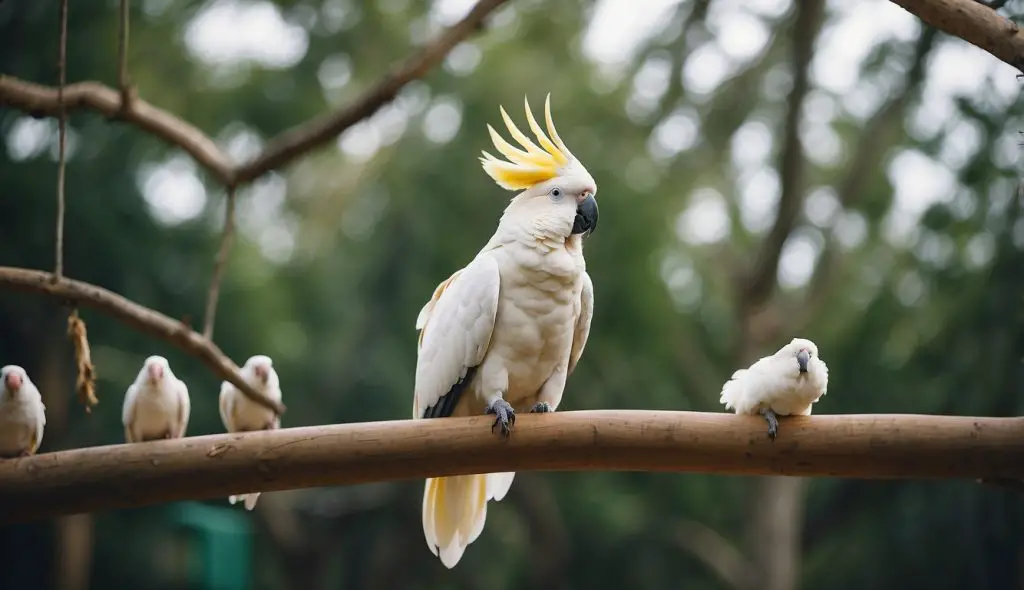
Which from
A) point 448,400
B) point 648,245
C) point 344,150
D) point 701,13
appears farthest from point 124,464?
point 344,150

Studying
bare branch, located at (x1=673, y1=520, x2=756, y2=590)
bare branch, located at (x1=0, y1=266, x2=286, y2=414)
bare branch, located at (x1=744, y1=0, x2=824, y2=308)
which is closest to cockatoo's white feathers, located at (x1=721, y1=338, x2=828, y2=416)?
bare branch, located at (x1=0, y1=266, x2=286, y2=414)

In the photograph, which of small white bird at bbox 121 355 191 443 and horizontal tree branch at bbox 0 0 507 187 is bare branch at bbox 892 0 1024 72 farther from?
small white bird at bbox 121 355 191 443

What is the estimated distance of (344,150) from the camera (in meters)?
9.34

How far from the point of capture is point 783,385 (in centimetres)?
255

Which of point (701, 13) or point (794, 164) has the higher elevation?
point (701, 13)

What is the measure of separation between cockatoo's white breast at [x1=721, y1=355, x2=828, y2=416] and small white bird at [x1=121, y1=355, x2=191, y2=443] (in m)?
1.90

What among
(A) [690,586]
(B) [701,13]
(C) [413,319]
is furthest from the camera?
(A) [690,586]

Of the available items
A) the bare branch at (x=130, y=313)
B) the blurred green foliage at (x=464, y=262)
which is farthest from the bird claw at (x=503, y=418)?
the blurred green foliage at (x=464, y=262)

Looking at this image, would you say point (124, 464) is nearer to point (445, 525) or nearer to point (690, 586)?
point (445, 525)

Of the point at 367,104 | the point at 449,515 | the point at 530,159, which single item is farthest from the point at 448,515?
the point at 367,104

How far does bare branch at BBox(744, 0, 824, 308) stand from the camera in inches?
247

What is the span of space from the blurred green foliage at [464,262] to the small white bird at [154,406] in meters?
4.00

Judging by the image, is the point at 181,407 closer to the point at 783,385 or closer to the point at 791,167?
the point at 783,385

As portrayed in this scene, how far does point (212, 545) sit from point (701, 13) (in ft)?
14.5
